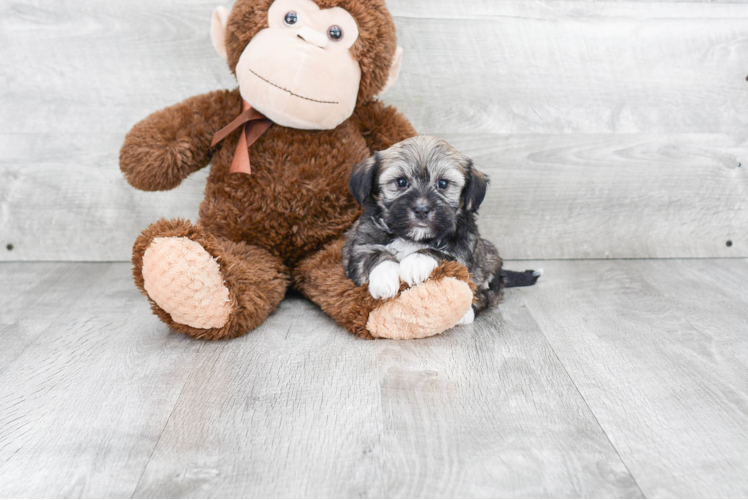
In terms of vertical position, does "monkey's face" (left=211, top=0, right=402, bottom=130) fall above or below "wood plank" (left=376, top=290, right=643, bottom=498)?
above

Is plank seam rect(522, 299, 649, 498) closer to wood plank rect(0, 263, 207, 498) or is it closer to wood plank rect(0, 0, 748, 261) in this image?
wood plank rect(0, 0, 748, 261)

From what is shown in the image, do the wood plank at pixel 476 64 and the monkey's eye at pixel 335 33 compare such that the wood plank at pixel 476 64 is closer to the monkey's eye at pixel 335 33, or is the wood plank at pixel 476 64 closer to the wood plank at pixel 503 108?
the wood plank at pixel 503 108

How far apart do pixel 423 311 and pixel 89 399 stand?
89 centimetres

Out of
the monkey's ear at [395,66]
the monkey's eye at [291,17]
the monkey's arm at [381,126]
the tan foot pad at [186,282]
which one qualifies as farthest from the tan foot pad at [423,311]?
the monkey's eye at [291,17]

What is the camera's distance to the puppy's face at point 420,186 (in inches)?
72.1

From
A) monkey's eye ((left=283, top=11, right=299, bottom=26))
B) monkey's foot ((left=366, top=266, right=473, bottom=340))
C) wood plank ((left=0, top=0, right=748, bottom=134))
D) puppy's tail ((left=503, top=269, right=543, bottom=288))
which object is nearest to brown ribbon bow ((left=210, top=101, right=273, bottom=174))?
monkey's eye ((left=283, top=11, right=299, bottom=26))

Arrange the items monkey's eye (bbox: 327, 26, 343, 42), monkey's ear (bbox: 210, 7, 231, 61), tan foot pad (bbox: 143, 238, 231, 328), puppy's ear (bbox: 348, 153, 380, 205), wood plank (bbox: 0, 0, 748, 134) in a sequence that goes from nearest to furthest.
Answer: tan foot pad (bbox: 143, 238, 231, 328)
puppy's ear (bbox: 348, 153, 380, 205)
monkey's eye (bbox: 327, 26, 343, 42)
monkey's ear (bbox: 210, 7, 231, 61)
wood plank (bbox: 0, 0, 748, 134)

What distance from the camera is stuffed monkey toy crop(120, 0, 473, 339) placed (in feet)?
6.10

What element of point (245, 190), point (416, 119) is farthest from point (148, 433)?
point (416, 119)

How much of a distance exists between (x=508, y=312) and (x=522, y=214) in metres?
0.71

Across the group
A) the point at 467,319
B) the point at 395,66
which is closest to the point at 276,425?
the point at 467,319

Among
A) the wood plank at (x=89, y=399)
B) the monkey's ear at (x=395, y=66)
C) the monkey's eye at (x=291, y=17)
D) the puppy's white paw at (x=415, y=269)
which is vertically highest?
the monkey's eye at (x=291, y=17)

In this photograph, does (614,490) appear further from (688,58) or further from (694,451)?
(688,58)

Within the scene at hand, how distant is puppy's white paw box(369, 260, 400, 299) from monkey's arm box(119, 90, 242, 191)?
76 cm
